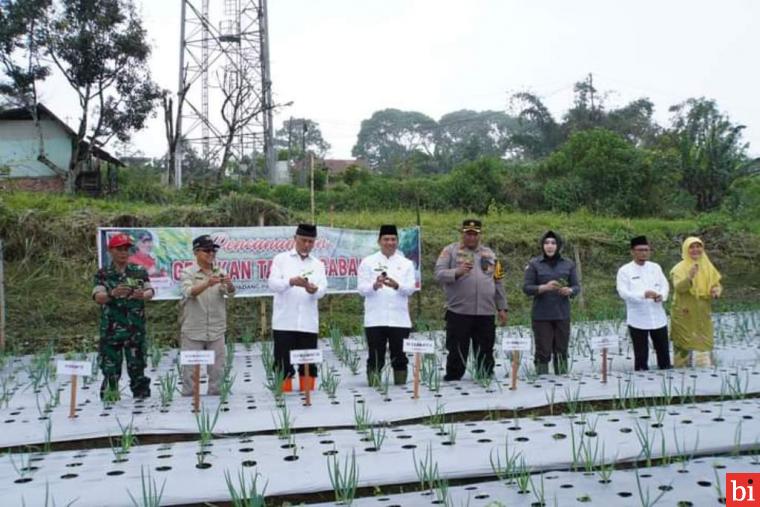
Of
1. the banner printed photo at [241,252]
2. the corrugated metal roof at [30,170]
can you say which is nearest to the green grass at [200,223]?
the banner printed photo at [241,252]

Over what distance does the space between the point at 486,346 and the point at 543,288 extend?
0.63m

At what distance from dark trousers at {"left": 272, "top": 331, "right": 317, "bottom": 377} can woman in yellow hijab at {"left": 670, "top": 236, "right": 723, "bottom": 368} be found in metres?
3.01

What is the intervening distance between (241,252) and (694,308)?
14.9 ft

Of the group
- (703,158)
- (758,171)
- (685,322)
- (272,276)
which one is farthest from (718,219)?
(272,276)

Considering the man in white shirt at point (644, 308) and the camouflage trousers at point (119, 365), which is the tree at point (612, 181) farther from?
the camouflage trousers at point (119, 365)

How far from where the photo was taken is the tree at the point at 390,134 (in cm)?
5359

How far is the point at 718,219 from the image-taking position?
548 inches

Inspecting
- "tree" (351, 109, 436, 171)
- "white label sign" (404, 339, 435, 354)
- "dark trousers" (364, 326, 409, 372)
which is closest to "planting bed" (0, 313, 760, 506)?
"dark trousers" (364, 326, 409, 372)

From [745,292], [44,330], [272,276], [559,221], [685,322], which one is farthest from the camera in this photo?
[559,221]

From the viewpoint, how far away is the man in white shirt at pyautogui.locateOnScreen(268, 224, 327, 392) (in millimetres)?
4738

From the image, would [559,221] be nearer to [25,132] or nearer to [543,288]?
[543,288]

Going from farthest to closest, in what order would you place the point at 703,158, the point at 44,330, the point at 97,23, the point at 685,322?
the point at 703,158
the point at 97,23
the point at 44,330
the point at 685,322

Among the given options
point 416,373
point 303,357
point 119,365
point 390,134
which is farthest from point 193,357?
point 390,134

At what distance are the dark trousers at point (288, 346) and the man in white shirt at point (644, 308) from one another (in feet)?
8.38
